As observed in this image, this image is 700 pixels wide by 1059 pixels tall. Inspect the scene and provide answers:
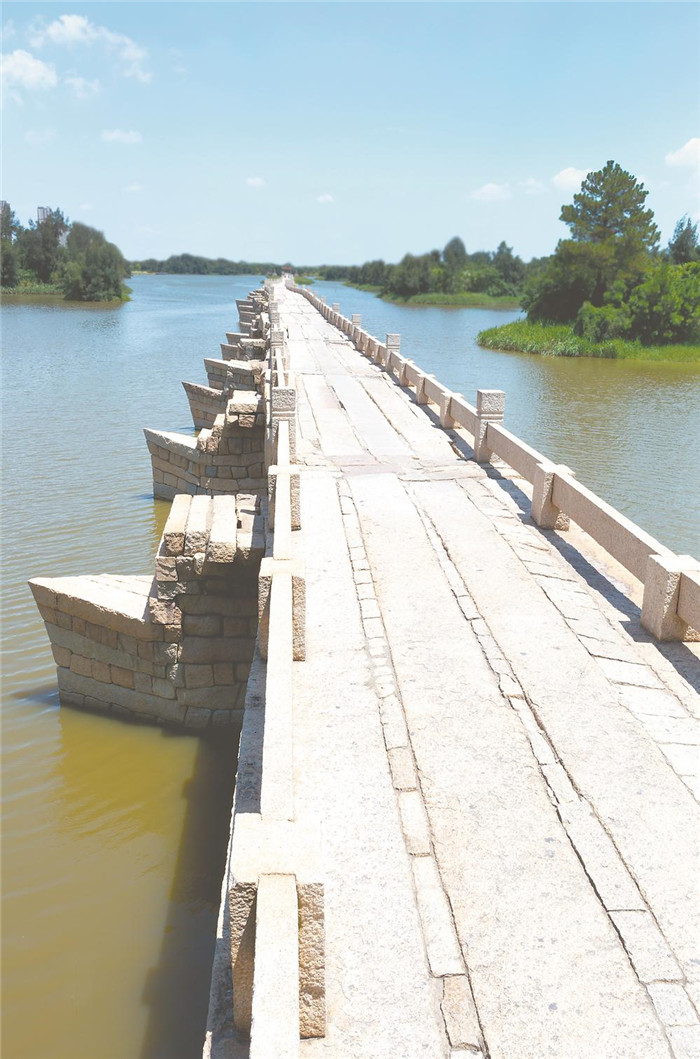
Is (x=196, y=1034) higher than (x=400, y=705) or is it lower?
lower

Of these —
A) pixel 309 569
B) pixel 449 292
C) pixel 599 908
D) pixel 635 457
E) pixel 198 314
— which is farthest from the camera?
pixel 449 292

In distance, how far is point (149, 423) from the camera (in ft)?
76.1

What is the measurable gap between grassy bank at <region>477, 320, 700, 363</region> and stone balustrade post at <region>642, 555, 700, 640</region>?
123 feet

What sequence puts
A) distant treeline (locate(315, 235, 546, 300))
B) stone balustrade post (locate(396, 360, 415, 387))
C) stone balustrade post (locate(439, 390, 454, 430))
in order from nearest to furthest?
stone balustrade post (locate(439, 390, 454, 430)), stone balustrade post (locate(396, 360, 415, 387)), distant treeline (locate(315, 235, 546, 300))

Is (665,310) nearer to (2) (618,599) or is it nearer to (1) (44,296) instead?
(2) (618,599)

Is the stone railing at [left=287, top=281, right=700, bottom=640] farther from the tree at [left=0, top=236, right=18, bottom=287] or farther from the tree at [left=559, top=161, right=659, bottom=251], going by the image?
the tree at [left=0, top=236, right=18, bottom=287]

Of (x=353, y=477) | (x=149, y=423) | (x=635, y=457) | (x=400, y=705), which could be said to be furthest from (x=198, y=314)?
(x=400, y=705)

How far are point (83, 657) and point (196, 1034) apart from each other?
4520 millimetres

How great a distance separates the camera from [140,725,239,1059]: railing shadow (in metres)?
5.43

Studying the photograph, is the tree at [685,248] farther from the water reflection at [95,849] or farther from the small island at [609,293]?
the water reflection at [95,849]

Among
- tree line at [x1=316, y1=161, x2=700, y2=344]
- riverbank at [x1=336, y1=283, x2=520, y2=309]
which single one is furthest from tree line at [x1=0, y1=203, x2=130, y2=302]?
tree line at [x1=316, y1=161, x2=700, y2=344]

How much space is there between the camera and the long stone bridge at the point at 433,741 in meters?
3.21

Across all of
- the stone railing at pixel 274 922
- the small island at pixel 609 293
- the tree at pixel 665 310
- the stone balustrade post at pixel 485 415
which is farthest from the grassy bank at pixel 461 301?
the stone railing at pixel 274 922

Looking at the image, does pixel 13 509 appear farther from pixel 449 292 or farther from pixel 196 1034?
pixel 449 292
